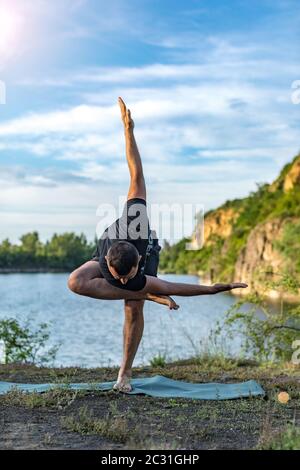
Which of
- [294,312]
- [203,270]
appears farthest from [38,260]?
[294,312]

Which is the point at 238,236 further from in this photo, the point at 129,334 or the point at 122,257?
the point at 122,257

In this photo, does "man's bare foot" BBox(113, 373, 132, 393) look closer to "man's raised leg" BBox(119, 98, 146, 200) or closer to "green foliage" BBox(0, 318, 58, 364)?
"man's raised leg" BBox(119, 98, 146, 200)

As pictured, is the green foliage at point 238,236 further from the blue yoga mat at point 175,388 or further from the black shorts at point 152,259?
the black shorts at point 152,259

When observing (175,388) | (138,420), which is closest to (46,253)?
(175,388)

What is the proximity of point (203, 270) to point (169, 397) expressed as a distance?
2716 inches

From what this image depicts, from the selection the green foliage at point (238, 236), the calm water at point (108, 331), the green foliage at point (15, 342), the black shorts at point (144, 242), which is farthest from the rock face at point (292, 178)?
the black shorts at point (144, 242)

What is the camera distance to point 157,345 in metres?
20.3

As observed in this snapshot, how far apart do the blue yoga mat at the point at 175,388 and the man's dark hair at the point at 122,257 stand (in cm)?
126

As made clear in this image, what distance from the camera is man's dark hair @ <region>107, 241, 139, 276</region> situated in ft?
19.4

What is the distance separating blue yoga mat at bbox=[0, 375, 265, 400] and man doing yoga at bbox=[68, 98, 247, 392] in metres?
0.28

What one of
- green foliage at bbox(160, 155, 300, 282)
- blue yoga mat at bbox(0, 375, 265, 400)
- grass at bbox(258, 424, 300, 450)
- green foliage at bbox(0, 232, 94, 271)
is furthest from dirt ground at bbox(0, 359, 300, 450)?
green foliage at bbox(0, 232, 94, 271)

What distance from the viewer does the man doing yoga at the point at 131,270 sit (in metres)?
6.02

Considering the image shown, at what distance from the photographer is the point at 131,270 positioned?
5961 mm
